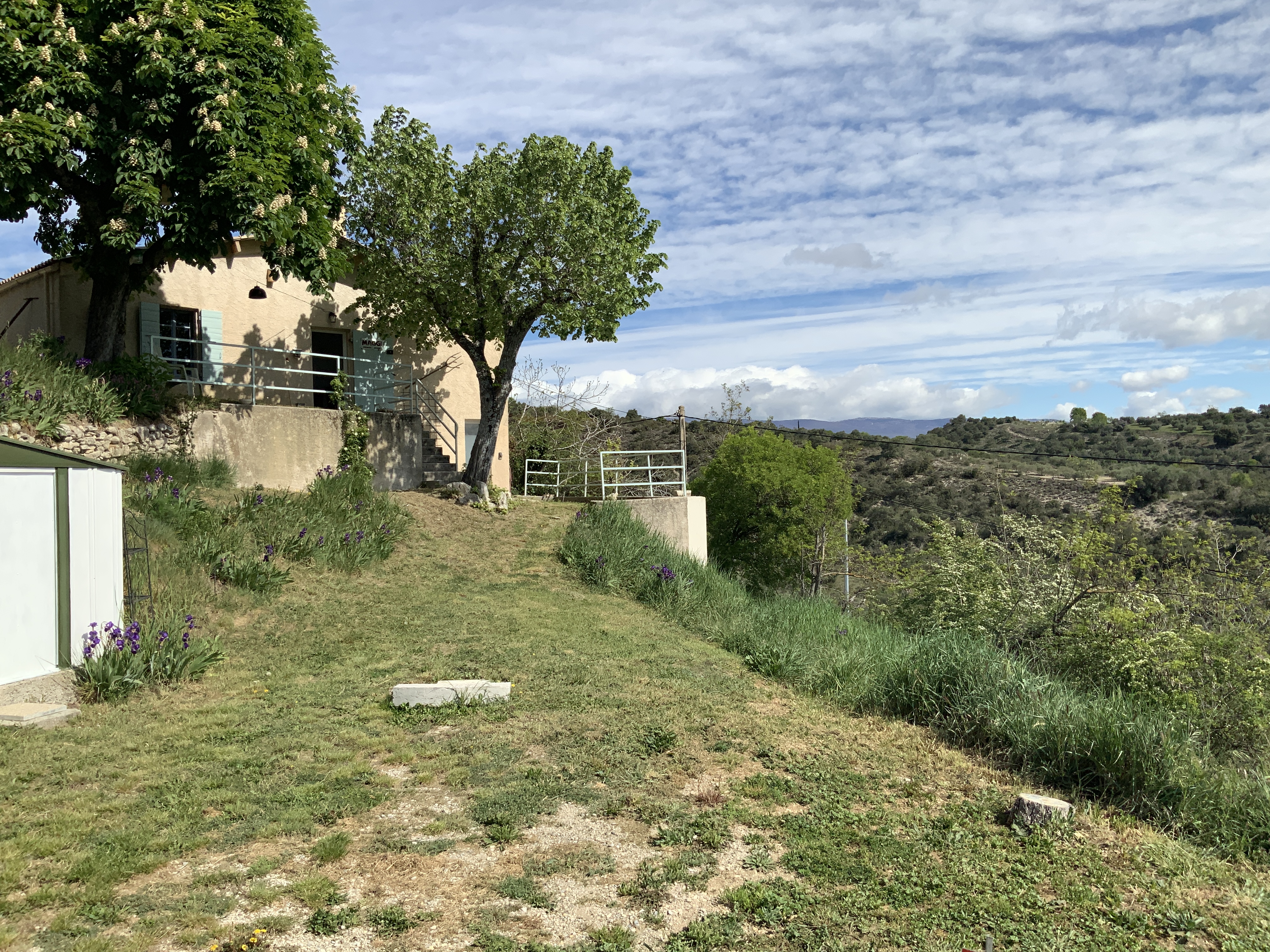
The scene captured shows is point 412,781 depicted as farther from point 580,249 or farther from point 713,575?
point 580,249

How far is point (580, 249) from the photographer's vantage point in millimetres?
17031

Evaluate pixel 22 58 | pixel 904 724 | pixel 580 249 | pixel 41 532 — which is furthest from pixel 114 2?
pixel 904 724

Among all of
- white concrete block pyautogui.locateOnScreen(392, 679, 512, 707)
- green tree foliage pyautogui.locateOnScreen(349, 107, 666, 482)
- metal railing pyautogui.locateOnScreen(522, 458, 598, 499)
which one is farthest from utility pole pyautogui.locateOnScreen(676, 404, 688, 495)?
white concrete block pyautogui.locateOnScreen(392, 679, 512, 707)

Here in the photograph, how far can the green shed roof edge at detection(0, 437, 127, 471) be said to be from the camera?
729cm

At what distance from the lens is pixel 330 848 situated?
194 inches

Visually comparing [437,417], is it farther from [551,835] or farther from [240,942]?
[240,942]

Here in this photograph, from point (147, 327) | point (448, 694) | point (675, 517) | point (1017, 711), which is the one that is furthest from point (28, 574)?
point (675, 517)

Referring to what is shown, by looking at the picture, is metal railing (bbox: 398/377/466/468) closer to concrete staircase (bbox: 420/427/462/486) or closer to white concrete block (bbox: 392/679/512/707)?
concrete staircase (bbox: 420/427/462/486)

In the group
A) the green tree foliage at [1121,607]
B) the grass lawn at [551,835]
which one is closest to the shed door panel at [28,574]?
the grass lawn at [551,835]

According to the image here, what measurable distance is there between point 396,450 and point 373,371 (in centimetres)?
254

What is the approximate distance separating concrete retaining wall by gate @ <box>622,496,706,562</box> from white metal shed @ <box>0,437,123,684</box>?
472 inches

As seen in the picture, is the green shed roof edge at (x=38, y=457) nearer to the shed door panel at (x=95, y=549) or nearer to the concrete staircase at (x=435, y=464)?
the shed door panel at (x=95, y=549)

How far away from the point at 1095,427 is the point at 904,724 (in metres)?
50.3

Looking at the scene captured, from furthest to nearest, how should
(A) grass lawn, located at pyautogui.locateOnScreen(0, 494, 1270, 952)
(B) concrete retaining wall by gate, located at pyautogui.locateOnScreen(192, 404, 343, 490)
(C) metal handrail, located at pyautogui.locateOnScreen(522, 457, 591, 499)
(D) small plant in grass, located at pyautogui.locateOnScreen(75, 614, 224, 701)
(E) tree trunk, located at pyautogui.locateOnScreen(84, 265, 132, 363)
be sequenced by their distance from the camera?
(C) metal handrail, located at pyautogui.locateOnScreen(522, 457, 591, 499) < (B) concrete retaining wall by gate, located at pyautogui.locateOnScreen(192, 404, 343, 490) < (E) tree trunk, located at pyautogui.locateOnScreen(84, 265, 132, 363) < (D) small plant in grass, located at pyautogui.locateOnScreen(75, 614, 224, 701) < (A) grass lawn, located at pyautogui.locateOnScreen(0, 494, 1270, 952)
